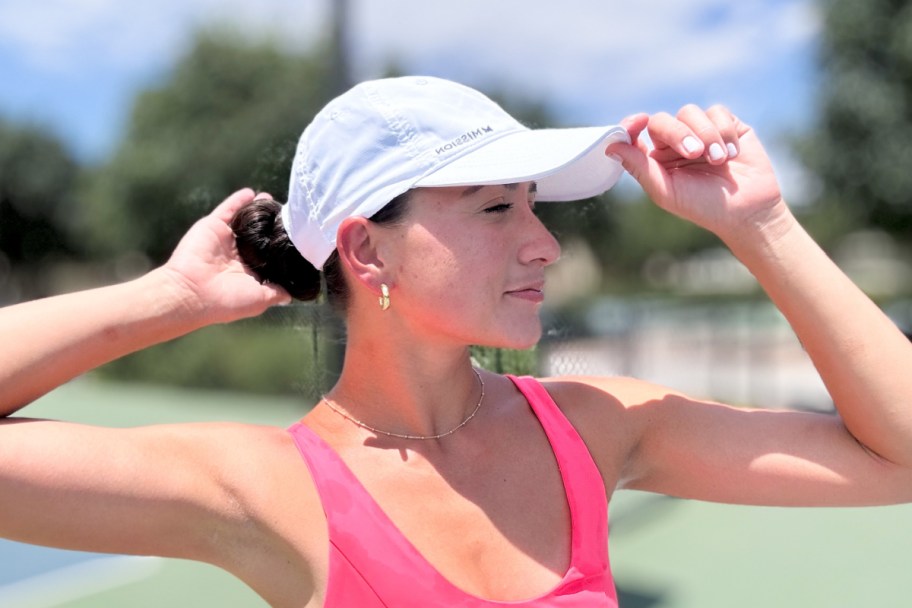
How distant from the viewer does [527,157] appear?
4.93 feet

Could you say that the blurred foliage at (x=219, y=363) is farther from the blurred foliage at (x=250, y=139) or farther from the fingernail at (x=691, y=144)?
the fingernail at (x=691, y=144)

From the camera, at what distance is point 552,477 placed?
1.62 metres

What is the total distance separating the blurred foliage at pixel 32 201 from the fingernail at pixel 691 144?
103 ft

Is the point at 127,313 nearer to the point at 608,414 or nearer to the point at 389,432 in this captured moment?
the point at 389,432

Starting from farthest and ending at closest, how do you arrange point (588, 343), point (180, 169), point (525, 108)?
point (180, 169) < point (588, 343) < point (525, 108)

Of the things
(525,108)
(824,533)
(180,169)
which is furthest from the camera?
(180,169)

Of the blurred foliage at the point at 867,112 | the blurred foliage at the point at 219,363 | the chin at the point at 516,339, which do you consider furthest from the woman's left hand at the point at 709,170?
the blurred foliage at the point at 867,112

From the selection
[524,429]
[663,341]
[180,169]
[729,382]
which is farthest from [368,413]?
[180,169]

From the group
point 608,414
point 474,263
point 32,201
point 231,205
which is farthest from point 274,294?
point 32,201

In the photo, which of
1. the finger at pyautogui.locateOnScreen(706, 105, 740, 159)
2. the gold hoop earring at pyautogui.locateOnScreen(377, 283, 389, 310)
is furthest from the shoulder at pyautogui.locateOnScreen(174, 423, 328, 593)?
the finger at pyautogui.locateOnScreen(706, 105, 740, 159)

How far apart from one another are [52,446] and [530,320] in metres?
0.78

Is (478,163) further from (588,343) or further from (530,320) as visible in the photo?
(588,343)

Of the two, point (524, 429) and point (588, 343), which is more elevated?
point (524, 429)

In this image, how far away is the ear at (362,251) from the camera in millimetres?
1563
